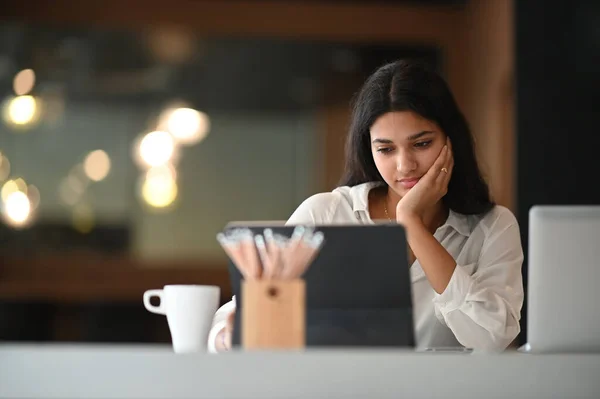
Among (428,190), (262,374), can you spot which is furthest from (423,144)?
(262,374)

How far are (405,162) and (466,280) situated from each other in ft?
1.14

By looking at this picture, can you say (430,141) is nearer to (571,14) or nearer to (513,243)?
(513,243)

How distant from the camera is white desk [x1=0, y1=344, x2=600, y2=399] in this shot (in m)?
1.04

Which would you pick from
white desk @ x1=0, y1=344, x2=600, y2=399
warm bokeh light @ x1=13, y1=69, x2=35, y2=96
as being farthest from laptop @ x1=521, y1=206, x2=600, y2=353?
warm bokeh light @ x1=13, y1=69, x2=35, y2=96

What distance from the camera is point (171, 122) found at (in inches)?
250

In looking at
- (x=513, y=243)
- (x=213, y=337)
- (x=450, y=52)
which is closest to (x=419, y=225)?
(x=513, y=243)

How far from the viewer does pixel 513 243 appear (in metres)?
1.89

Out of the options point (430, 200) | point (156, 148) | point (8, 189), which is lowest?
point (430, 200)

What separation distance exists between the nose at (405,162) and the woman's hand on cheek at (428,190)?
4 cm

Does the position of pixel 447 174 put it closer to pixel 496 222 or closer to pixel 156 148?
pixel 496 222

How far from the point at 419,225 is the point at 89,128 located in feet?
15.9

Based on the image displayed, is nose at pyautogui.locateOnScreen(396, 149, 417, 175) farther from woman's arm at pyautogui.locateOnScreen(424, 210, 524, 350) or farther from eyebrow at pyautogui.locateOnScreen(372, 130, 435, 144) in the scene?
woman's arm at pyautogui.locateOnScreen(424, 210, 524, 350)

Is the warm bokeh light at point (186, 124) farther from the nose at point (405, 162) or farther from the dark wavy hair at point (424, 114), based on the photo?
the nose at point (405, 162)

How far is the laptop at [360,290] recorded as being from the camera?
4.49 feet
